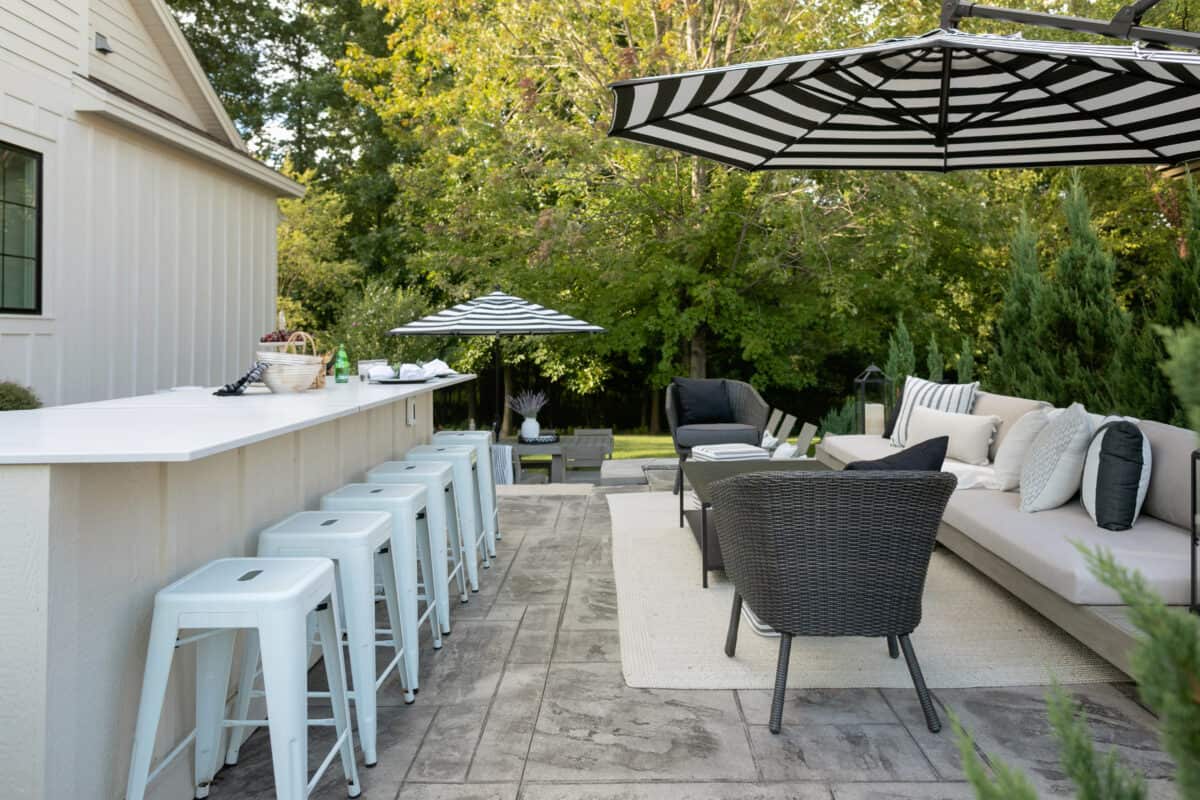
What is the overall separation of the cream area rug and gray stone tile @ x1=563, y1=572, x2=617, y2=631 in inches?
2.5

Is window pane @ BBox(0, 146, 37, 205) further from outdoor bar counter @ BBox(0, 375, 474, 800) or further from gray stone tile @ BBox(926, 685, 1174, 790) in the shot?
gray stone tile @ BBox(926, 685, 1174, 790)

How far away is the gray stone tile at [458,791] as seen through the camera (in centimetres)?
253

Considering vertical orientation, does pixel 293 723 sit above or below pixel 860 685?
above

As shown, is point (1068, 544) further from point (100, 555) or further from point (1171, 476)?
point (100, 555)

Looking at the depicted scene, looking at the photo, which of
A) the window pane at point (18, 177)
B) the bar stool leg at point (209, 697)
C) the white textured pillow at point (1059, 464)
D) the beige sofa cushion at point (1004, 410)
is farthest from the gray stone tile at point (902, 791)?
the window pane at point (18, 177)

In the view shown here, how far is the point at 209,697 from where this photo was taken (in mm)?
2582

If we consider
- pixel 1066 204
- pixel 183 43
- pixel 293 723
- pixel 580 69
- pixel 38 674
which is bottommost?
pixel 293 723

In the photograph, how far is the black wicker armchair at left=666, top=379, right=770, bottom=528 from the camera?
7559 millimetres

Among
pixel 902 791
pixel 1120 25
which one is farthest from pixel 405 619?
pixel 1120 25

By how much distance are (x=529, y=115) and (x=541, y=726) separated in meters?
9.67

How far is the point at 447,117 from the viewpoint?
12.9m

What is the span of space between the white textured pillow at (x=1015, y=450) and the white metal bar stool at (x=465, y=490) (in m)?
2.84

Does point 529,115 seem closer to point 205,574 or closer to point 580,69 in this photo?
point 580,69

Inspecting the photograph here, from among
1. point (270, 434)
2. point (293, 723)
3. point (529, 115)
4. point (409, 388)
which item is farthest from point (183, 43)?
point (293, 723)
